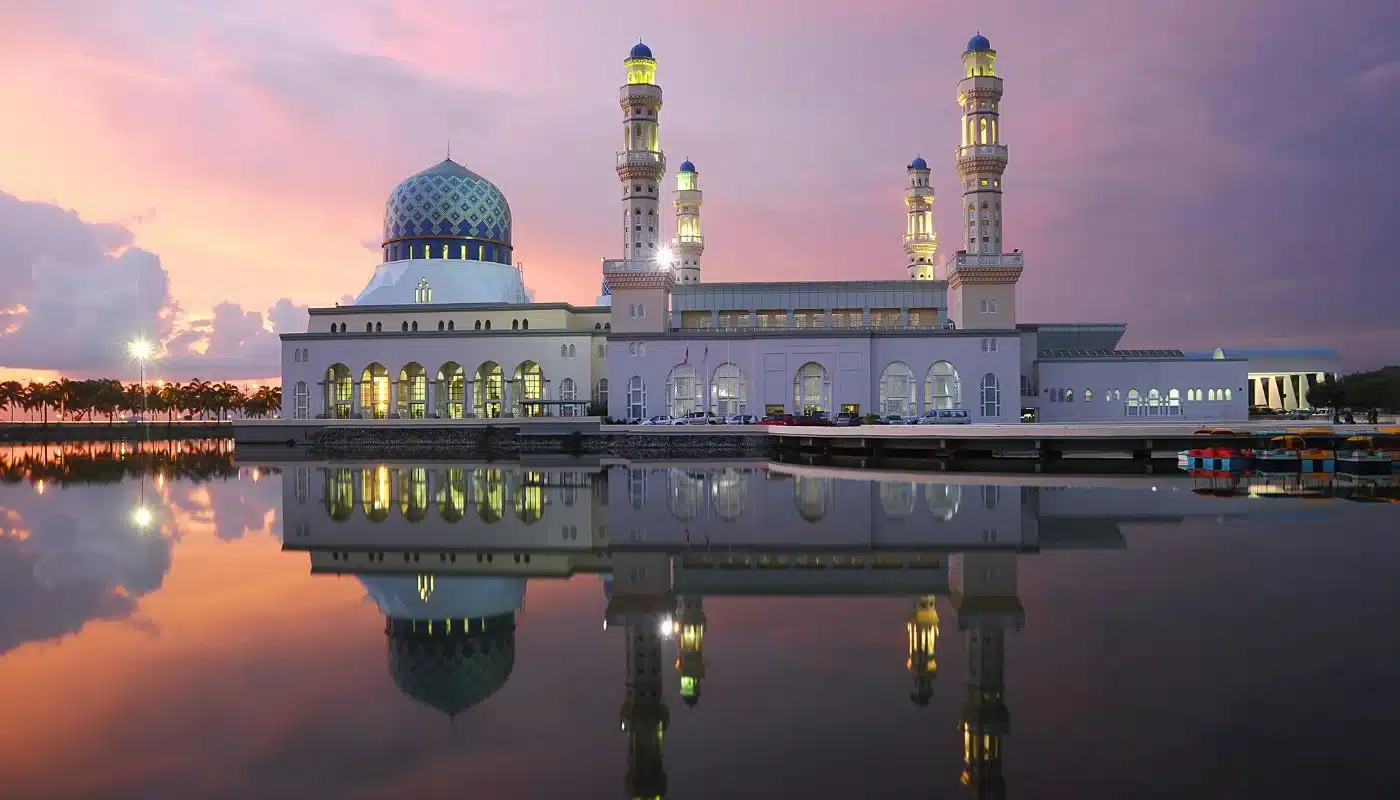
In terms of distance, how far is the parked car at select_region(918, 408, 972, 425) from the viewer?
50287 millimetres

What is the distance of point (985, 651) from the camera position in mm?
9750

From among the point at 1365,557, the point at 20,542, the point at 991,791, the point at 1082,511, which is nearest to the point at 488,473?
the point at 20,542

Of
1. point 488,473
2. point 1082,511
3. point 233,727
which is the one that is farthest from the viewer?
point 488,473

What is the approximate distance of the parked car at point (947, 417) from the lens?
50.3 meters

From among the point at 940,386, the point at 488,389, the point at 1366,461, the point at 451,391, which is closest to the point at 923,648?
the point at 1366,461

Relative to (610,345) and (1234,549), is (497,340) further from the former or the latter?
(1234,549)

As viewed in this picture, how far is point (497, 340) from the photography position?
2470 inches

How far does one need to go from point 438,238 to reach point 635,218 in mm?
18115

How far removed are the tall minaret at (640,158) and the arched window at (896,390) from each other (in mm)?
15926

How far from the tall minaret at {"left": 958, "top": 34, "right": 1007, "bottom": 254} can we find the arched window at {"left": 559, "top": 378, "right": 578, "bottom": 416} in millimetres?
26038

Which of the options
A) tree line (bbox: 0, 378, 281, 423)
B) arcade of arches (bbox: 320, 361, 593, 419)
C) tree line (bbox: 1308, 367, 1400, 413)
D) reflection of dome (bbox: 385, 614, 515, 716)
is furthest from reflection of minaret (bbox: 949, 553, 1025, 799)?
tree line (bbox: 0, 378, 281, 423)

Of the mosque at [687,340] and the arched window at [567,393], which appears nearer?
the mosque at [687,340]

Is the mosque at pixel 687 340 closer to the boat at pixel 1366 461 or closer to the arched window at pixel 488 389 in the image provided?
the arched window at pixel 488 389

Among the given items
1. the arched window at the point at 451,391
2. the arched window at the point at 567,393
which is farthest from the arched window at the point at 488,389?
the arched window at the point at 567,393
